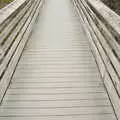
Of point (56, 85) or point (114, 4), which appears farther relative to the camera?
point (114, 4)

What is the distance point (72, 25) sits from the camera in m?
10.0

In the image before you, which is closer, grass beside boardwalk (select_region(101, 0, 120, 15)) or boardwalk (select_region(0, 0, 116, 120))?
boardwalk (select_region(0, 0, 116, 120))

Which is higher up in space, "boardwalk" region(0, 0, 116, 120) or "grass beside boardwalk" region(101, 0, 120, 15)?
"boardwalk" region(0, 0, 116, 120)

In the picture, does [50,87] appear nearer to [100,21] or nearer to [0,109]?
[0,109]

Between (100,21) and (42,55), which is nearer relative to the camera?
(100,21)

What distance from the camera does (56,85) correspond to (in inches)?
202

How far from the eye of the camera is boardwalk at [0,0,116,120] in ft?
14.0

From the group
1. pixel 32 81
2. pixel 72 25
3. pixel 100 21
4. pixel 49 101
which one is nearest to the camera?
pixel 49 101

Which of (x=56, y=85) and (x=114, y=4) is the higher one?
(x=56, y=85)

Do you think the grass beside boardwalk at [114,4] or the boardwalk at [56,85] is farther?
the grass beside boardwalk at [114,4]

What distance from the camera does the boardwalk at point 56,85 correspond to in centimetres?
428

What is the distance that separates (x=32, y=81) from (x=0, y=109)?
3.56ft

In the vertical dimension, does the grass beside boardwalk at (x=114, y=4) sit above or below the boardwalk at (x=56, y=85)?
below

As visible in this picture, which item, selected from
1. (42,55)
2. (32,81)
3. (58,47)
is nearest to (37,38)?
(58,47)
